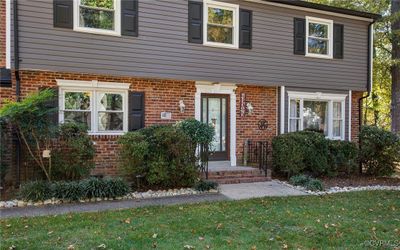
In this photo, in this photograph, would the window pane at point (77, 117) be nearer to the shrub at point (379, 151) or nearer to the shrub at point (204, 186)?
the shrub at point (204, 186)

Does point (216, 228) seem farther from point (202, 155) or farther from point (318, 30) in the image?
point (318, 30)

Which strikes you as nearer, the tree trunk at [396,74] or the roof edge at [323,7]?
the roof edge at [323,7]

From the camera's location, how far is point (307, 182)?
9203mm

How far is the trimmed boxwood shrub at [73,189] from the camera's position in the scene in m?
7.00

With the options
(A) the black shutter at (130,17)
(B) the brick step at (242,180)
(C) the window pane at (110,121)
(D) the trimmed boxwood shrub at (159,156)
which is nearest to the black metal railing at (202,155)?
(D) the trimmed boxwood shrub at (159,156)

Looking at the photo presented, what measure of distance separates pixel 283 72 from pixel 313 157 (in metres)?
2.80

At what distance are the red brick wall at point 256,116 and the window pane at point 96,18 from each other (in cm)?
415

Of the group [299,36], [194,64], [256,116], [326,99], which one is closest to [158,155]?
[194,64]

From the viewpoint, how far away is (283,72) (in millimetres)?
11289

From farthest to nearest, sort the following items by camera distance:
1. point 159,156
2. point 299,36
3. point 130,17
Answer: point 299,36, point 130,17, point 159,156

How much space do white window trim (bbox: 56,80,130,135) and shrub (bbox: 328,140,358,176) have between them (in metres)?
5.86

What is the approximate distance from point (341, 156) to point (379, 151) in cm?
155

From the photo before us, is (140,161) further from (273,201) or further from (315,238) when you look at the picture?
(315,238)

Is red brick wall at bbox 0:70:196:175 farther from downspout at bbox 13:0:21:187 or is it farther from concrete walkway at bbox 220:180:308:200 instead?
concrete walkway at bbox 220:180:308:200
